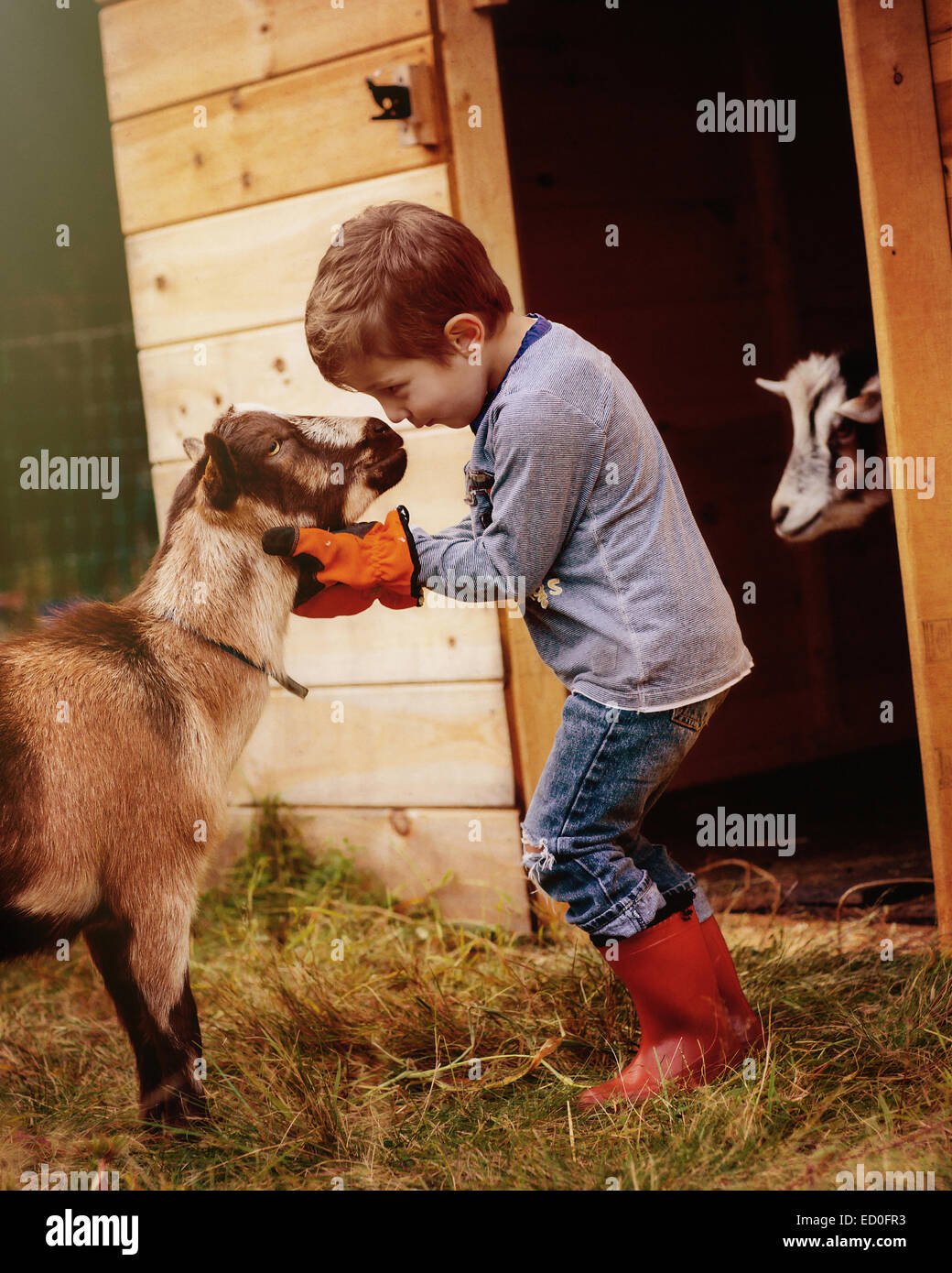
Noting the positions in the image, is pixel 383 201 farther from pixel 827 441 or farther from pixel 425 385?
pixel 827 441

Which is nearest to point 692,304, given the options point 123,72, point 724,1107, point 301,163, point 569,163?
point 569,163

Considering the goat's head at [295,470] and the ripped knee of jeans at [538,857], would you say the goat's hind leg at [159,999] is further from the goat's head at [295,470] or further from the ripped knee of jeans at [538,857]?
the goat's head at [295,470]

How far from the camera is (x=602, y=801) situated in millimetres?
2014

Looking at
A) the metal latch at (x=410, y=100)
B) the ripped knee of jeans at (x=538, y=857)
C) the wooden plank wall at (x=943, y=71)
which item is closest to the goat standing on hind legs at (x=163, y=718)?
the ripped knee of jeans at (x=538, y=857)

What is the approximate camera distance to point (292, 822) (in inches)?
135

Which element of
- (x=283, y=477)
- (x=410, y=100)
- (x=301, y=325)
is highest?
(x=410, y=100)

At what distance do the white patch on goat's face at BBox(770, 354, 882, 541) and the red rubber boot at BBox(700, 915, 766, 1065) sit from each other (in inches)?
67.7

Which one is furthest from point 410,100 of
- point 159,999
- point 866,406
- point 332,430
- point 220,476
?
point 159,999

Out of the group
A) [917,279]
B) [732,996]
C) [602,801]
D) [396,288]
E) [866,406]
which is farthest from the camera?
[866,406]

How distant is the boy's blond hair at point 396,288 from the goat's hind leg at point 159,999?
985 millimetres

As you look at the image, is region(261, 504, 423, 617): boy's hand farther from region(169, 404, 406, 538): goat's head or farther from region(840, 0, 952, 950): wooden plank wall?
region(840, 0, 952, 950): wooden plank wall

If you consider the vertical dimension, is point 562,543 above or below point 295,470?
below

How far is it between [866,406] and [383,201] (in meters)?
1.50

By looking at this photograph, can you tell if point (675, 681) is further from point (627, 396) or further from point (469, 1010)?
point (469, 1010)
